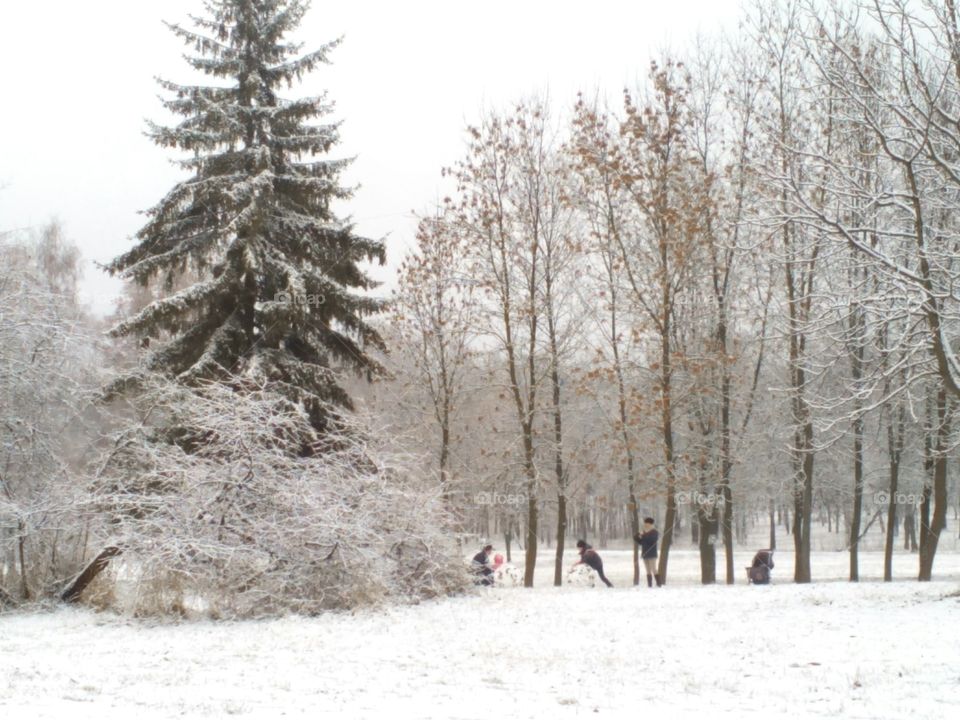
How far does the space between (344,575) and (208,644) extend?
10.2ft

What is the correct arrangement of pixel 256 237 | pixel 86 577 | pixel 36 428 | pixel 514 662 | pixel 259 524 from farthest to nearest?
pixel 256 237 → pixel 36 428 → pixel 86 577 → pixel 259 524 → pixel 514 662

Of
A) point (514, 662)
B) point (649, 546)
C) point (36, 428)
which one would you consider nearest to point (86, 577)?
point (36, 428)

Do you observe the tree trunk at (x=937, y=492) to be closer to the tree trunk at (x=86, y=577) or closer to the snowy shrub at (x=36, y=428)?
the tree trunk at (x=86, y=577)


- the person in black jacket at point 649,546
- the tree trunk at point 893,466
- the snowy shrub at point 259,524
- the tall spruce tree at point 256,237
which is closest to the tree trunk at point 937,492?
the tree trunk at point 893,466

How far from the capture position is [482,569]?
1571 cm

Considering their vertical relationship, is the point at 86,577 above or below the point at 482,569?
above

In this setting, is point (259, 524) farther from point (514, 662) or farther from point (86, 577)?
point (514, 662)

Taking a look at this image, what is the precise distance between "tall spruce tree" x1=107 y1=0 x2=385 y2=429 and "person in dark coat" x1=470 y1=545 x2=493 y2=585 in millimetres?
4676

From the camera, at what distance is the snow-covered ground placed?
637 cm

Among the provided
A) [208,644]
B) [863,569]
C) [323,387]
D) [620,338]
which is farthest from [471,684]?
[863,569]

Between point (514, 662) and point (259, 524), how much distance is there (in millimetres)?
5864

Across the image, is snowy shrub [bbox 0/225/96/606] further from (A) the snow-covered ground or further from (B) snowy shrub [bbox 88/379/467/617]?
(A) the snow-covered ground

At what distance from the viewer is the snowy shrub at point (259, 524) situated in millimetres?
12086

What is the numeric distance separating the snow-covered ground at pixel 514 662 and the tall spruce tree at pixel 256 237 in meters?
6.77
